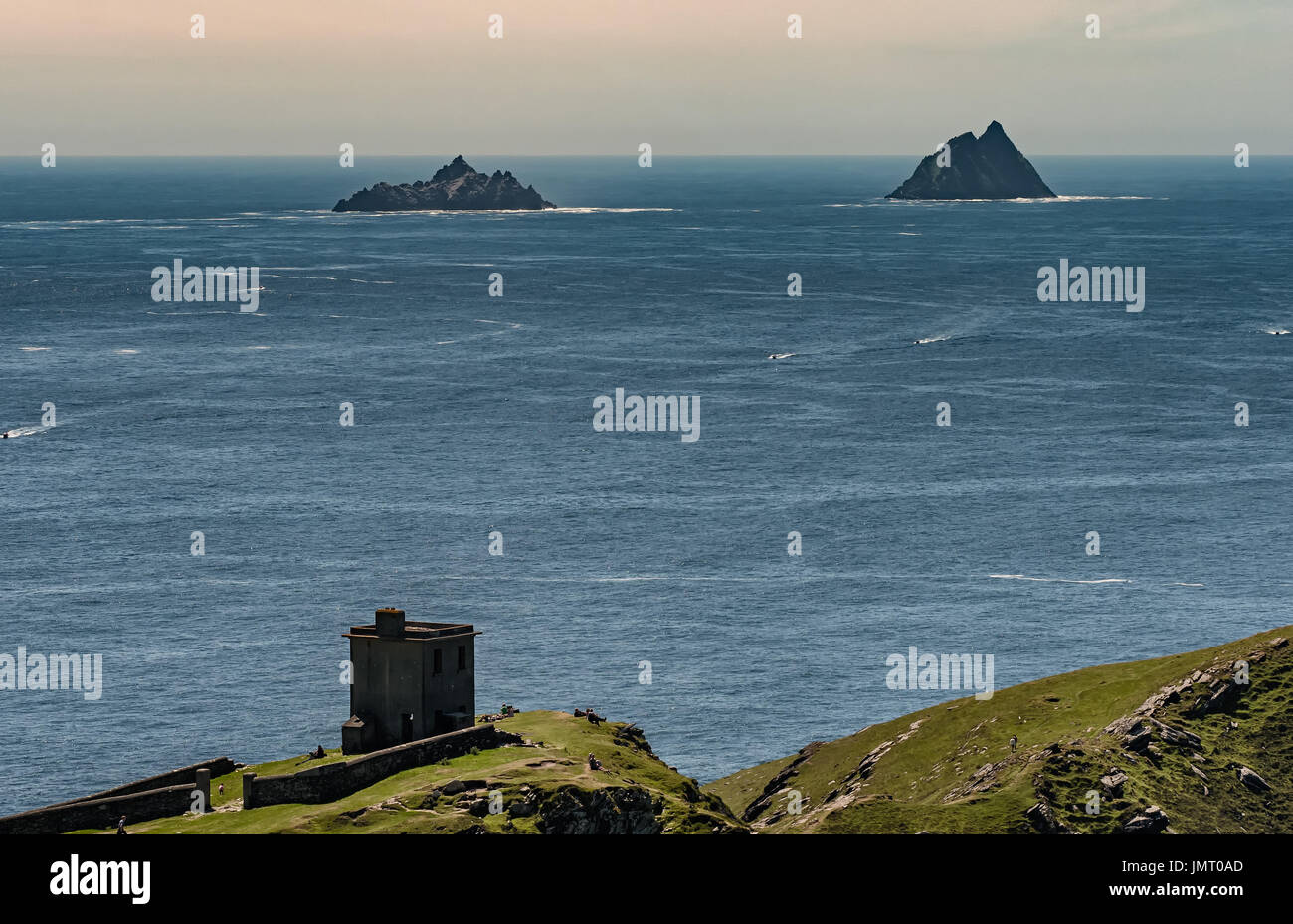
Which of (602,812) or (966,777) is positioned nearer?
(602,812)

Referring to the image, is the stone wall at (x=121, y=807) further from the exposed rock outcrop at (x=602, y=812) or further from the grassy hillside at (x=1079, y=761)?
the grassy hillside at (x=1079, y=761)

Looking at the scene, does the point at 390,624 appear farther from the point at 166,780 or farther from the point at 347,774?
the point at 166,780

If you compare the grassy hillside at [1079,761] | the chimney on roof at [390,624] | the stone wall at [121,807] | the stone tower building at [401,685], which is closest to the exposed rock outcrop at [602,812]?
the stone tower building at [401,685]

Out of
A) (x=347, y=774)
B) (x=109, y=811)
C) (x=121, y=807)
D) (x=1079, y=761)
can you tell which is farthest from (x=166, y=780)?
(x=1079, y=761)

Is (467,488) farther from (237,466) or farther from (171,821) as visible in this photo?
(171,821)

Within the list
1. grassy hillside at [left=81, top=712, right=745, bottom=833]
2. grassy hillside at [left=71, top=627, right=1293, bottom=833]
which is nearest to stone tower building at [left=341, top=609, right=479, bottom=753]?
grassy hillside at [left=81, top=712, right=745, bottom=833]
